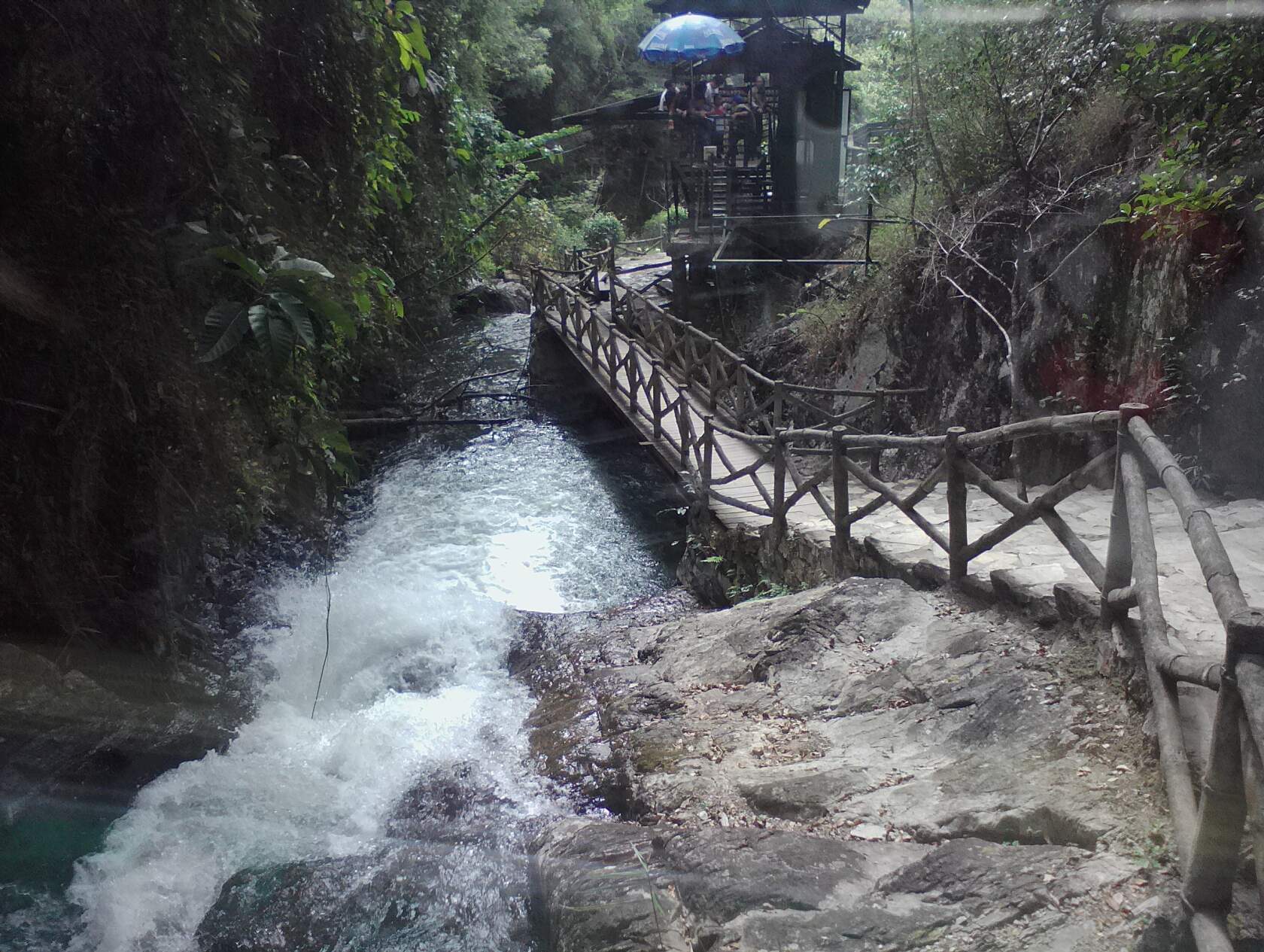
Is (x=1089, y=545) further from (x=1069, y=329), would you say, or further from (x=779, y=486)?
(x=1069, y=329)

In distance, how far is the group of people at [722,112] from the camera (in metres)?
16.2

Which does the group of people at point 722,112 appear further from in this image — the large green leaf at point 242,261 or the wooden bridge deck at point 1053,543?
the large green leaf at point 242,261

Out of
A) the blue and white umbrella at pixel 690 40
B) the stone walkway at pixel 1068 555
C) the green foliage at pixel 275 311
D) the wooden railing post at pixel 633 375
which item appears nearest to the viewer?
the stone walkway at pixel 1068 555

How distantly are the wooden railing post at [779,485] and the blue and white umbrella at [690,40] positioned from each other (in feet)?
32.1

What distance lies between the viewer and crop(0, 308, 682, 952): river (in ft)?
13.2

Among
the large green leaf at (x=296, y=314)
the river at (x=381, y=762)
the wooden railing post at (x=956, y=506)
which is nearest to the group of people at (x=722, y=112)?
the river at (x=381, y=762)

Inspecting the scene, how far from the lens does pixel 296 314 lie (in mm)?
3633

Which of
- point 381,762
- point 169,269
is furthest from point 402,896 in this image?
point 169,269

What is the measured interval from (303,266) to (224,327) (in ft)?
1.48

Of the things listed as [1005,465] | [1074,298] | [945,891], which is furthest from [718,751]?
[1074,298]

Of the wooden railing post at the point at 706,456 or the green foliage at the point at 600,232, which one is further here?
the green foliage at the point at 600,232

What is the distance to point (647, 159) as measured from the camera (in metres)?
30.0

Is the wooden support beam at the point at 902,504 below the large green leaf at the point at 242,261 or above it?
below

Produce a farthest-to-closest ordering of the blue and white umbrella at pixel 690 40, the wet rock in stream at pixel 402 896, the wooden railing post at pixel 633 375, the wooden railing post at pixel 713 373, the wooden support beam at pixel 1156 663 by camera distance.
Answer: the blue and white umbrella at pixel 690 40 → the wooden railing post at pixel 633 375 → the wooden railing post at pixel 713 373 → the wet rock in stream at pixel 402 896 → the wooden support beam at pixel 1156 663
